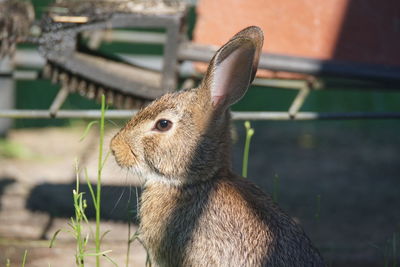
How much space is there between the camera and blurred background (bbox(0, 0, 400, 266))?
371cm

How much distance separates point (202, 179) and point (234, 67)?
39cm

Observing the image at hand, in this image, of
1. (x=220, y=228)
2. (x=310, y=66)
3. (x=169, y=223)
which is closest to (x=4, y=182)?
(x=310, y=66)

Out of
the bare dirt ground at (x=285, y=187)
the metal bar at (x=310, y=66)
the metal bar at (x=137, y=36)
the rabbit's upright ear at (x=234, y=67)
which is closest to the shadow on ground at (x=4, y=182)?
the bare dirt ground at (x=285, y=187)

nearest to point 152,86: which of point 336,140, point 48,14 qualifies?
point 48,14

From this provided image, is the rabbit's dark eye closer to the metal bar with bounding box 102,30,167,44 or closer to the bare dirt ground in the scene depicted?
the bare dirt ground

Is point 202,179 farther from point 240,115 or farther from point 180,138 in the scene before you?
point 240,115

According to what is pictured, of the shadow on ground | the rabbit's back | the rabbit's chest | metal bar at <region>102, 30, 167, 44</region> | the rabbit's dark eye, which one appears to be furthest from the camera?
metal bar at <region>102, 30, 167, 44</region>

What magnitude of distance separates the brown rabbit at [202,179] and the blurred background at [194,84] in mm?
152

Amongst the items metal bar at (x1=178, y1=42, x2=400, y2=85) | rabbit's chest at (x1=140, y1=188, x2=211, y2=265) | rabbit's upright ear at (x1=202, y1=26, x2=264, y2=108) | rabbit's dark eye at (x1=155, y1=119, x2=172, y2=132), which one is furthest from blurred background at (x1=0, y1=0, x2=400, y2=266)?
rabbit's upright ear at (x1=202, y1=26, x2=264, y2=108)

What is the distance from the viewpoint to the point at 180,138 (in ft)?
9.00

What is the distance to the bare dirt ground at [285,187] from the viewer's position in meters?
3.79

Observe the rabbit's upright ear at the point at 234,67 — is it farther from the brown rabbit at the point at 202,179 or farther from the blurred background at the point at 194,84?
the blurred background at the point at 194,84

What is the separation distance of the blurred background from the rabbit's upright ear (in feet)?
1.42

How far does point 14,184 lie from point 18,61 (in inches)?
46.5
